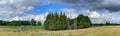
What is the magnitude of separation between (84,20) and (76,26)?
358 centimetres

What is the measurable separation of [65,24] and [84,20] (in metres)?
6.51

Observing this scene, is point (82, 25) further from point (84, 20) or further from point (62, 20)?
point (62, 20)

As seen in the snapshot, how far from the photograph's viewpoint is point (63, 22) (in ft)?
247

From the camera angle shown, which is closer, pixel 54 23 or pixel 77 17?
pixel 54 23

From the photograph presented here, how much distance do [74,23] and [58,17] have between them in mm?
5192

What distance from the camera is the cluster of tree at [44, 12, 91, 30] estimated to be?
2972 inches

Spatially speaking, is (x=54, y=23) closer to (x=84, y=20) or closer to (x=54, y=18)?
(x=54, y=18)

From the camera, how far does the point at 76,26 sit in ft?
252

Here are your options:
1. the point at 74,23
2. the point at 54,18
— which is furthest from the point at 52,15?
the point at 74,23

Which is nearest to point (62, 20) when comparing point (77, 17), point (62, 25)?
point (62, 25)

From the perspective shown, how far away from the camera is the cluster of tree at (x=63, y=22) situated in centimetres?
7550

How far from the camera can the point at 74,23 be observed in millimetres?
77188

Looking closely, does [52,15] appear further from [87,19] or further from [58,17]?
[87,19]

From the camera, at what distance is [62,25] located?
76.1 meters
